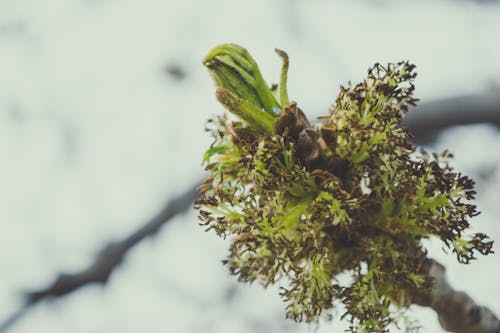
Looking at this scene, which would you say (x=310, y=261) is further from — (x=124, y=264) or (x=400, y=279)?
(x=124, y=264)

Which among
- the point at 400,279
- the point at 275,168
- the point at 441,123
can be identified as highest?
the point at 441,123

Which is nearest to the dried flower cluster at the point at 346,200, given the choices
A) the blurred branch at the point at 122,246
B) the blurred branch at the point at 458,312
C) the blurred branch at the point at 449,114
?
the blurred branch at the point at 458,312

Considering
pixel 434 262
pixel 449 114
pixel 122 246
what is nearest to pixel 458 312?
pixel 434 262

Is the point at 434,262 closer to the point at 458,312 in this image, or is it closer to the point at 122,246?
the point at 458,312

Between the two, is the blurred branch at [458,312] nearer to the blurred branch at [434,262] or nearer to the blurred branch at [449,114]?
the blurred branch at [434,262]

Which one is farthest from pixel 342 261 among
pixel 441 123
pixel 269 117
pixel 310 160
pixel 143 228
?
pixel 143 228

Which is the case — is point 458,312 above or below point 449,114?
below

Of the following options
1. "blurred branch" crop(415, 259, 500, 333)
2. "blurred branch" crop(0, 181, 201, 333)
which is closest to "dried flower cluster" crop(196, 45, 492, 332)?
"blurred branch" crop(415, 259, 500, 333)
